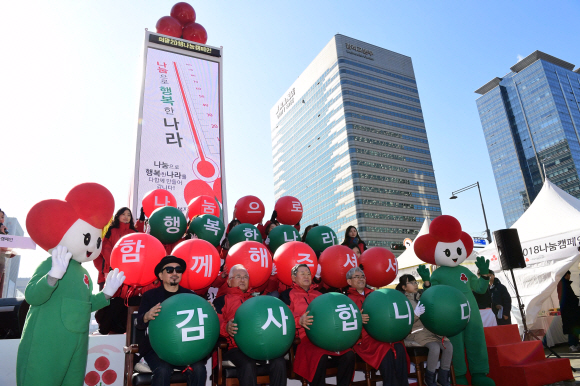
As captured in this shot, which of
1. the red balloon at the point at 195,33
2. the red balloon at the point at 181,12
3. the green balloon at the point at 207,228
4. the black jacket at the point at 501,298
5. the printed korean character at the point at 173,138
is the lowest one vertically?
the black jacket at the point at 501,298

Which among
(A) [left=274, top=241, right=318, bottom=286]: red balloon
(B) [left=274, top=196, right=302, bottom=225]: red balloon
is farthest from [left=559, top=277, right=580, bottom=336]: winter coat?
(A) [left=274, top=241, right=318, bottom=286]: red balloon

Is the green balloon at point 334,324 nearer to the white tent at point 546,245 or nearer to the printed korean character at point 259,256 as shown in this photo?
the printed korean character at point 259,256

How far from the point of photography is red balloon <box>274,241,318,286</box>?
446cm

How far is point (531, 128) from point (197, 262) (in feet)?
361

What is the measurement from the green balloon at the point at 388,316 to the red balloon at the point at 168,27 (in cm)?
1052

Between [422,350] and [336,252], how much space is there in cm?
150

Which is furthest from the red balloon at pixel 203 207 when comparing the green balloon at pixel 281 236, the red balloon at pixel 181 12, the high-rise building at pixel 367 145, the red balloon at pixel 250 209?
the high-rise building at pixel 367 145

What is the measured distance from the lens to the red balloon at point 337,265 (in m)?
4.61

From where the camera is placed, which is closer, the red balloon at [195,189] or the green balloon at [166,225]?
the green balloon at [166,225]

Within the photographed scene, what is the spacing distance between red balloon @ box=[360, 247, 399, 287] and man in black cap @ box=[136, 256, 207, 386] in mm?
2579

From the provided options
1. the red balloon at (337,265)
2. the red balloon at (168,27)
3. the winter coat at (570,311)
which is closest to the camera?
the red balloon at (337,265)

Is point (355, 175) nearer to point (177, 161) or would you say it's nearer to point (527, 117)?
point (527, 117)

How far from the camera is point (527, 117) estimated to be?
93.6 meters

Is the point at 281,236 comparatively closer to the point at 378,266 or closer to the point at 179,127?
the point at 378,266
